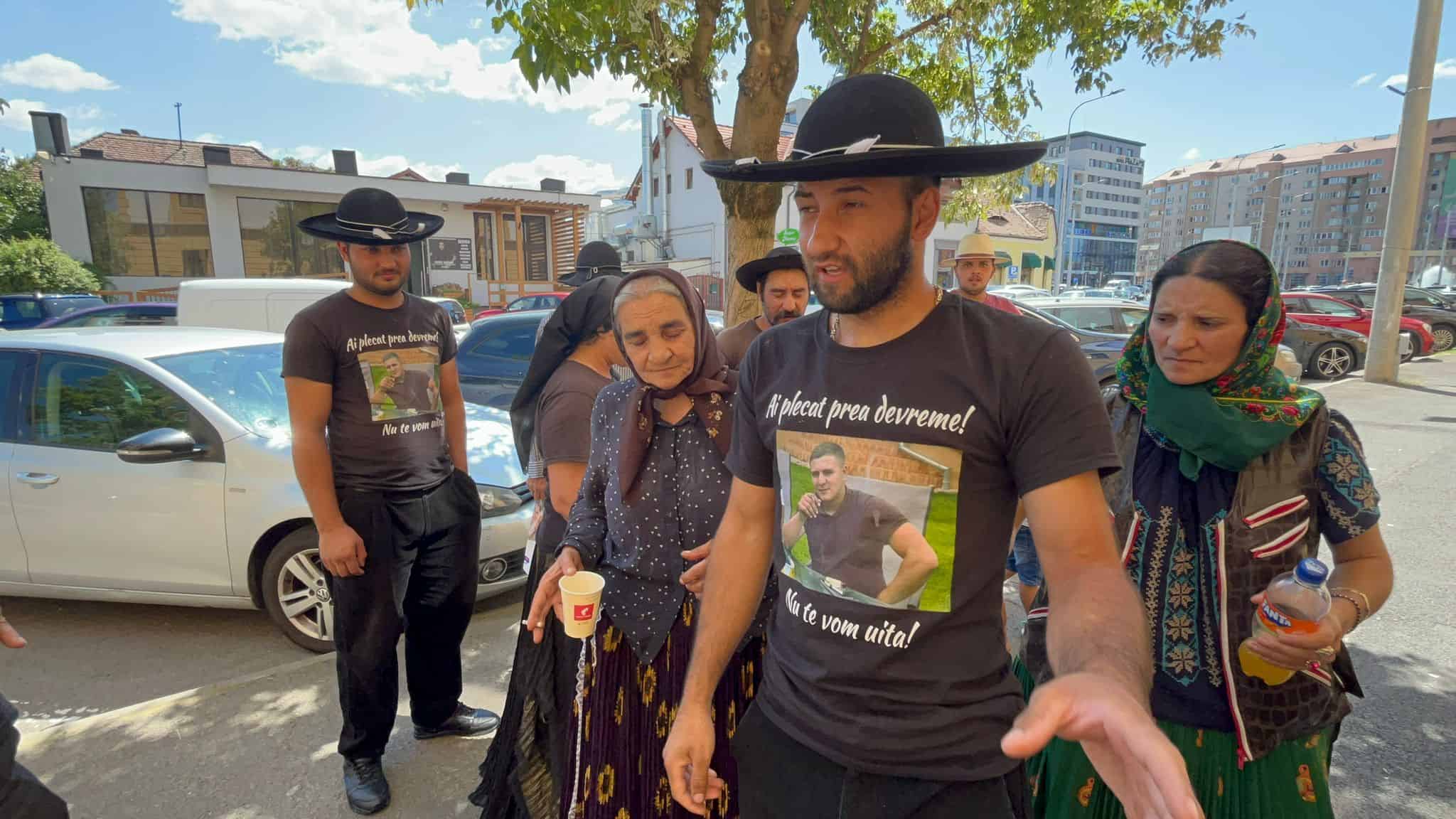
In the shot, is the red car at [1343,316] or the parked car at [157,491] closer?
Result: the parked car at [157,491]

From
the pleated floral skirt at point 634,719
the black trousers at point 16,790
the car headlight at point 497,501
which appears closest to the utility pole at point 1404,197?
the car headlight at point 497,501

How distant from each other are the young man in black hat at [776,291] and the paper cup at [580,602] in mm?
2187

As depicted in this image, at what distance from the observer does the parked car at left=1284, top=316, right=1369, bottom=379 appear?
13.6m

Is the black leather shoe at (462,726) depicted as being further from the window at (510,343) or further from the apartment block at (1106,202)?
the apartment block at (1106,202)

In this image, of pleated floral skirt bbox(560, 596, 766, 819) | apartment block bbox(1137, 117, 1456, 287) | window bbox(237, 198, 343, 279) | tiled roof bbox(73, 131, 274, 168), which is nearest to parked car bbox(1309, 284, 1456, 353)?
pleated floral skirt bbox(560, 596, 766, 819)

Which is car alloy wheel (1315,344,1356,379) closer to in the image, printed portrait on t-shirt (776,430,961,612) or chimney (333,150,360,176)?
printed portrait on t-shirt (776,430,961,612)

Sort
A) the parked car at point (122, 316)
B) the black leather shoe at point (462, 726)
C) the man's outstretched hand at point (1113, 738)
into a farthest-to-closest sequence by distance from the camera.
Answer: the parked car at point (122, 316)
the black leather shoe at point (462, 726)
the man's outstretched hand at point (1113, 738)

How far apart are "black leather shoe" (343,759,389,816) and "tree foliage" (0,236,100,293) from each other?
24.1 meters

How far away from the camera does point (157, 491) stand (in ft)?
12.3

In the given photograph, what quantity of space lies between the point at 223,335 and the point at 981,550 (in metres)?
4.90

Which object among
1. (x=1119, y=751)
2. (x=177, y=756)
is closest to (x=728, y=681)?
(x=1119, y=751)

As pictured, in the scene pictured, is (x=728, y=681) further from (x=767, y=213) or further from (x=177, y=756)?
(x=767, y=213)

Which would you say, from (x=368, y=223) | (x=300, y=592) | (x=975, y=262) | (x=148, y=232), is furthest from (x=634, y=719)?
(x=148, y=232)

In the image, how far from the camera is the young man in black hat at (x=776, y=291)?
392cm
